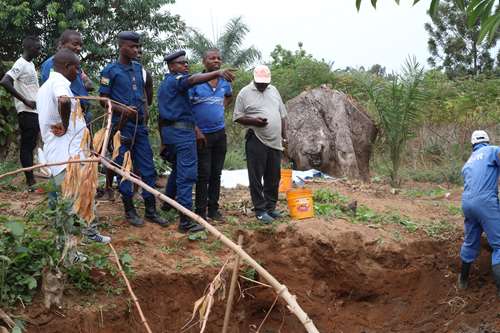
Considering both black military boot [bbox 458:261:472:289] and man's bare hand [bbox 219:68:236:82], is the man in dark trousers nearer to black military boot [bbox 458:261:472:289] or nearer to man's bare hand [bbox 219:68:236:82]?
man's bare hand [bbox 219:68:236:82]

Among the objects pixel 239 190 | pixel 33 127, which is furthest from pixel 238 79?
pixel 33 127

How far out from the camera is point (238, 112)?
6352mm

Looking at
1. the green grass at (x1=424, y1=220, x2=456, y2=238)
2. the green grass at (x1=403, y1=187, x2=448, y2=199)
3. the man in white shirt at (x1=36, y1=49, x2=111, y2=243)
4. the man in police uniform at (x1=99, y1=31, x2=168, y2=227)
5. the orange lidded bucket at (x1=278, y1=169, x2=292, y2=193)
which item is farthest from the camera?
the green grass at (x1=403, y1=187, x2=448, y2=199)

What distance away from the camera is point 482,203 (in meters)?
5.73

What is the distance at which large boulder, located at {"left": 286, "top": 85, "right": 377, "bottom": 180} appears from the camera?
1040 centimetres

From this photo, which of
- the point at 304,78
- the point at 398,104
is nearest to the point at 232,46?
the point at 304,78

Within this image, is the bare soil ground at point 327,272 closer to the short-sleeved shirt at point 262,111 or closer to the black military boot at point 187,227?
the black military boot at point 187,227

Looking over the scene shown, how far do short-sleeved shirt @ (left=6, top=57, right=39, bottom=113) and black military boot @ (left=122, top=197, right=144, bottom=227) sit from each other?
68.4 inches

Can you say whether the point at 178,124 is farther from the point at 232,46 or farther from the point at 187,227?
the point at 232,46

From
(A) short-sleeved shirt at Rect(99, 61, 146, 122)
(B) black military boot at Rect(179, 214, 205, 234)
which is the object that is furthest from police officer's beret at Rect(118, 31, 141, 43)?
(B) black military boot at Rect(179, 214, 205, 234)

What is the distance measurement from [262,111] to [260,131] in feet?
0.71

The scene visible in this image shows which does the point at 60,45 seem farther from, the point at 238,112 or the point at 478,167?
the point at 478,167

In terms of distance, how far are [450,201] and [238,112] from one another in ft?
13.5

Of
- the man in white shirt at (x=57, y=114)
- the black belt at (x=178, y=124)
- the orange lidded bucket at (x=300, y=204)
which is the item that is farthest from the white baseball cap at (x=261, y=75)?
the man in white shirt at (x=57, y=114)
